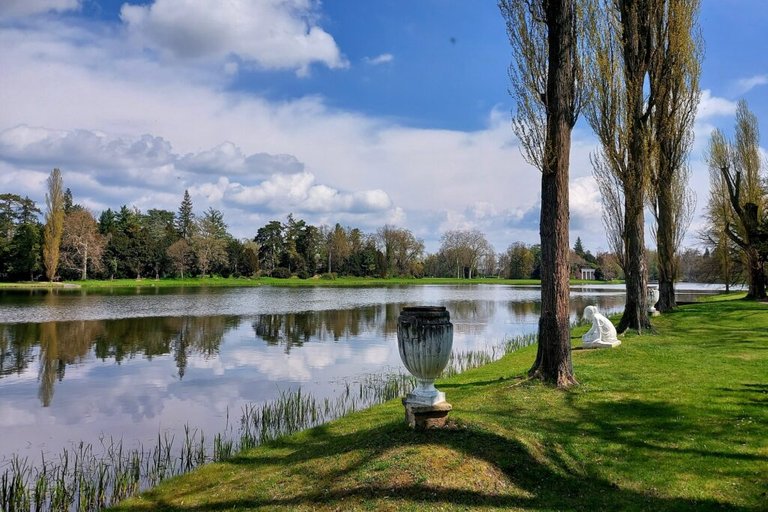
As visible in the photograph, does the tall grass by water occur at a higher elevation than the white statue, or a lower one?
lower

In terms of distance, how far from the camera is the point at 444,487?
461 centimetres

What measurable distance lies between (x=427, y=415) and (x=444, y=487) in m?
1.11

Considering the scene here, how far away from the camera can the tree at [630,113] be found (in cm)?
1574

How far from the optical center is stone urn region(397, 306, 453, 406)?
225 inches

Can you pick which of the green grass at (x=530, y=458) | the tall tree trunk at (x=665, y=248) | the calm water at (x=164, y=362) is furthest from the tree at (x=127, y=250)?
the green grass at (x=530, y=458)

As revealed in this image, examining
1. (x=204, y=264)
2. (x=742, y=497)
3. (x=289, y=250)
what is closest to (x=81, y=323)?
(x=742, y=497)

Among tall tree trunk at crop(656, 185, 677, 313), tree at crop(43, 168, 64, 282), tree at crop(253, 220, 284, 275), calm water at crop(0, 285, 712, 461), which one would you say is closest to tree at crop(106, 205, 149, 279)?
tree at crop(43, 168, 64, 282)

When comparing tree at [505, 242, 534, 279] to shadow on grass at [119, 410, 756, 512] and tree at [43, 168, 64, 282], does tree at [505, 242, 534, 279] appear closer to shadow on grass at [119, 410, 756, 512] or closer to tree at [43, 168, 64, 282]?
tree at [43, 168, 64, 282]

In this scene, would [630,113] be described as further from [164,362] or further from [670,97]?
[164,362]

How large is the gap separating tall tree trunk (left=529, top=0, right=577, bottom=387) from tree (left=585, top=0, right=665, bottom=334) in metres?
6.29

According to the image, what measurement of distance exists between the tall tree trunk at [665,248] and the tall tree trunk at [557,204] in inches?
530

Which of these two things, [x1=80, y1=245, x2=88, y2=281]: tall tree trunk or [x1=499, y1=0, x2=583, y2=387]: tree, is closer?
[x1=499, y1=0, x2=583, y2=387]: tree

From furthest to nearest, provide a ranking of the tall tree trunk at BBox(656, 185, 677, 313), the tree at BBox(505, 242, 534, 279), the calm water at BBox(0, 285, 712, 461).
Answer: the tree at BBox(505, 242, 534, 279)
the tall tree trunk at BBox(656, 185, 677, 313)
the calm water at BBox(0, 285, 712, 461)

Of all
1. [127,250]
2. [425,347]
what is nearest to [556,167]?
[425,347]
